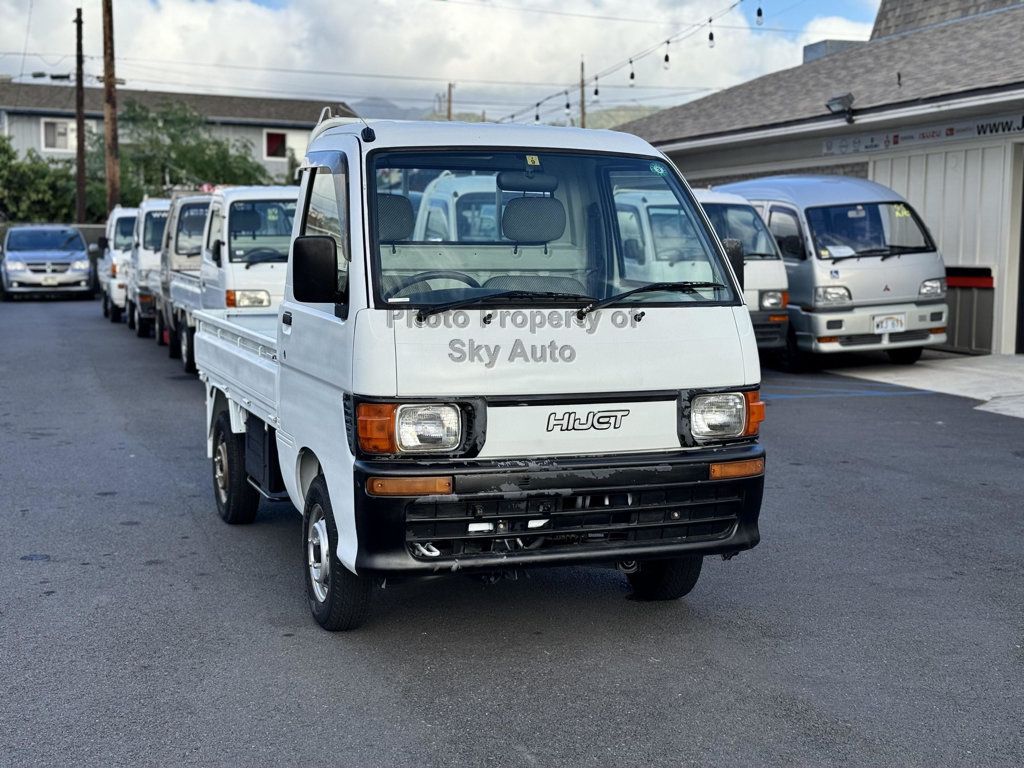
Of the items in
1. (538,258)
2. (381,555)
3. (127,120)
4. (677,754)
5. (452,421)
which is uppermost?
(127,120)

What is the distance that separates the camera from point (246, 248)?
1380 centimetres

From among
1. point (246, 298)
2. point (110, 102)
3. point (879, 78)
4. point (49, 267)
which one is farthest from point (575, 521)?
point (110, 102)

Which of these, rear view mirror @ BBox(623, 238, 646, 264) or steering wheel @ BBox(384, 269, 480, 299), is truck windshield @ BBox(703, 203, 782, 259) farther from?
steering wheel @ BBox(384, 269, 480, 299)

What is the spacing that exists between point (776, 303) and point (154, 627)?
11090 mm

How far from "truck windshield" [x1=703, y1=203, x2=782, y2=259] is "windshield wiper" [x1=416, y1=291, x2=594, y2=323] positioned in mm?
10916

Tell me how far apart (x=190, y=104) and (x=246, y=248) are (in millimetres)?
52646

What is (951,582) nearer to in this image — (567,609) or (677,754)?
(567,609)

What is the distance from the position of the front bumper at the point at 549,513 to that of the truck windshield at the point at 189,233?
12705mm

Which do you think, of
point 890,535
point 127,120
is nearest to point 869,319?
point 890,535

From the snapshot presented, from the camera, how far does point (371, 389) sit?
16.6ft

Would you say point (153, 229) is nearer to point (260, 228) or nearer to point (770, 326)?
point (260, 228)

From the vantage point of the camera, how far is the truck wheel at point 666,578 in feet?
19.6

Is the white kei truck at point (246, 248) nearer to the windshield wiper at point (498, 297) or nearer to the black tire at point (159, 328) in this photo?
the black tire at point (159, 328)

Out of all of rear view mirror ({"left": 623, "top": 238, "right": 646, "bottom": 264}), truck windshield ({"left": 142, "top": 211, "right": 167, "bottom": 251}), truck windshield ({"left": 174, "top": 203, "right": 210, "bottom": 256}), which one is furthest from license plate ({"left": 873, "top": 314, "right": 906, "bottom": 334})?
truck windshield ({"left": 142, "top": 211, "right": 167, "bottom": 251})
